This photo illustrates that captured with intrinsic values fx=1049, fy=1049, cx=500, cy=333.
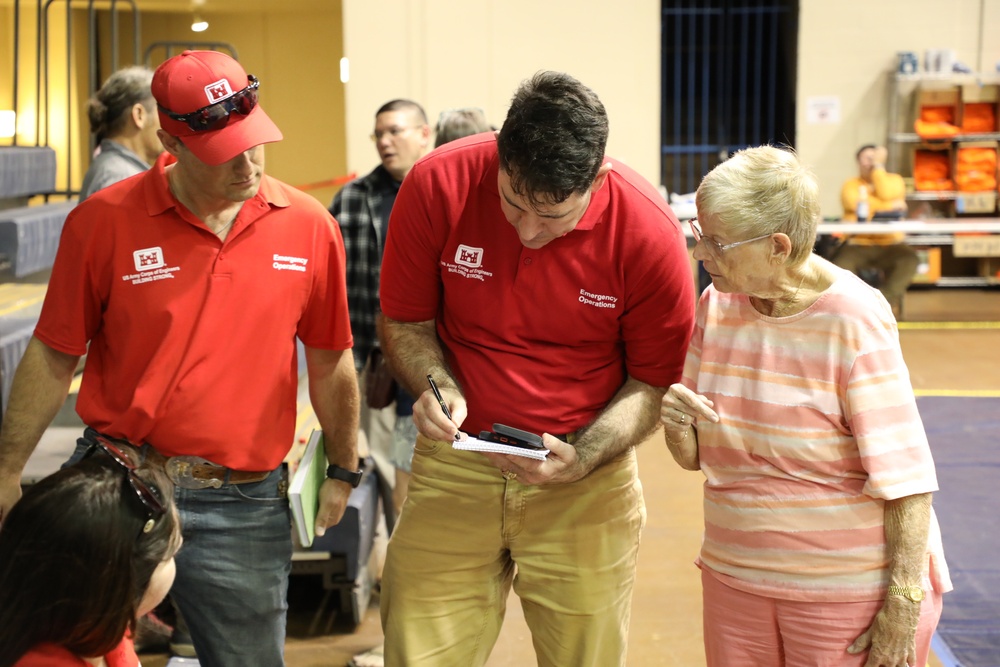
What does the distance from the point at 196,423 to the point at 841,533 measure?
1412mm

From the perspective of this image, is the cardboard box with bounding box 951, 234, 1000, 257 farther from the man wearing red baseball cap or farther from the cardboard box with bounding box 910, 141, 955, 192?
the man wearing red baseball cap

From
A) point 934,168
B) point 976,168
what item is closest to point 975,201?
point 976,168

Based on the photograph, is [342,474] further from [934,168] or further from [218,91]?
[934,168]

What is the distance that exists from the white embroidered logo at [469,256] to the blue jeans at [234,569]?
709 mm

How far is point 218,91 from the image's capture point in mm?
2346

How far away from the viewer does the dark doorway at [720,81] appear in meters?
13.9

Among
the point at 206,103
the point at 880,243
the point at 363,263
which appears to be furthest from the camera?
the point at 880,243

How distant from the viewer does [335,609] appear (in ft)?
14.0

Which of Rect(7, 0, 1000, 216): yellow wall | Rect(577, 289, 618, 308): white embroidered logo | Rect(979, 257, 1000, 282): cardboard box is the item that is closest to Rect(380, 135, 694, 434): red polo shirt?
Rect(577, 289, 618, 308): white embroidered logo

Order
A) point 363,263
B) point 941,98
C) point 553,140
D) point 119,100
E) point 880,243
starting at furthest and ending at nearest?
point 941,98
point 880,243
point 119,100
point 363,263
point 553,140

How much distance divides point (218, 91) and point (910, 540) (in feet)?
5.73

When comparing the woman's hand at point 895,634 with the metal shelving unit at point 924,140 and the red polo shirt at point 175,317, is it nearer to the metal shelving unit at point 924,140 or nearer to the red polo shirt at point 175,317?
the red polo shirt at point 175,317

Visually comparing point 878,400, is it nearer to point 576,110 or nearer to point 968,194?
point 576,110

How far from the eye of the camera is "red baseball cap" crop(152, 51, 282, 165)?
2307mm
